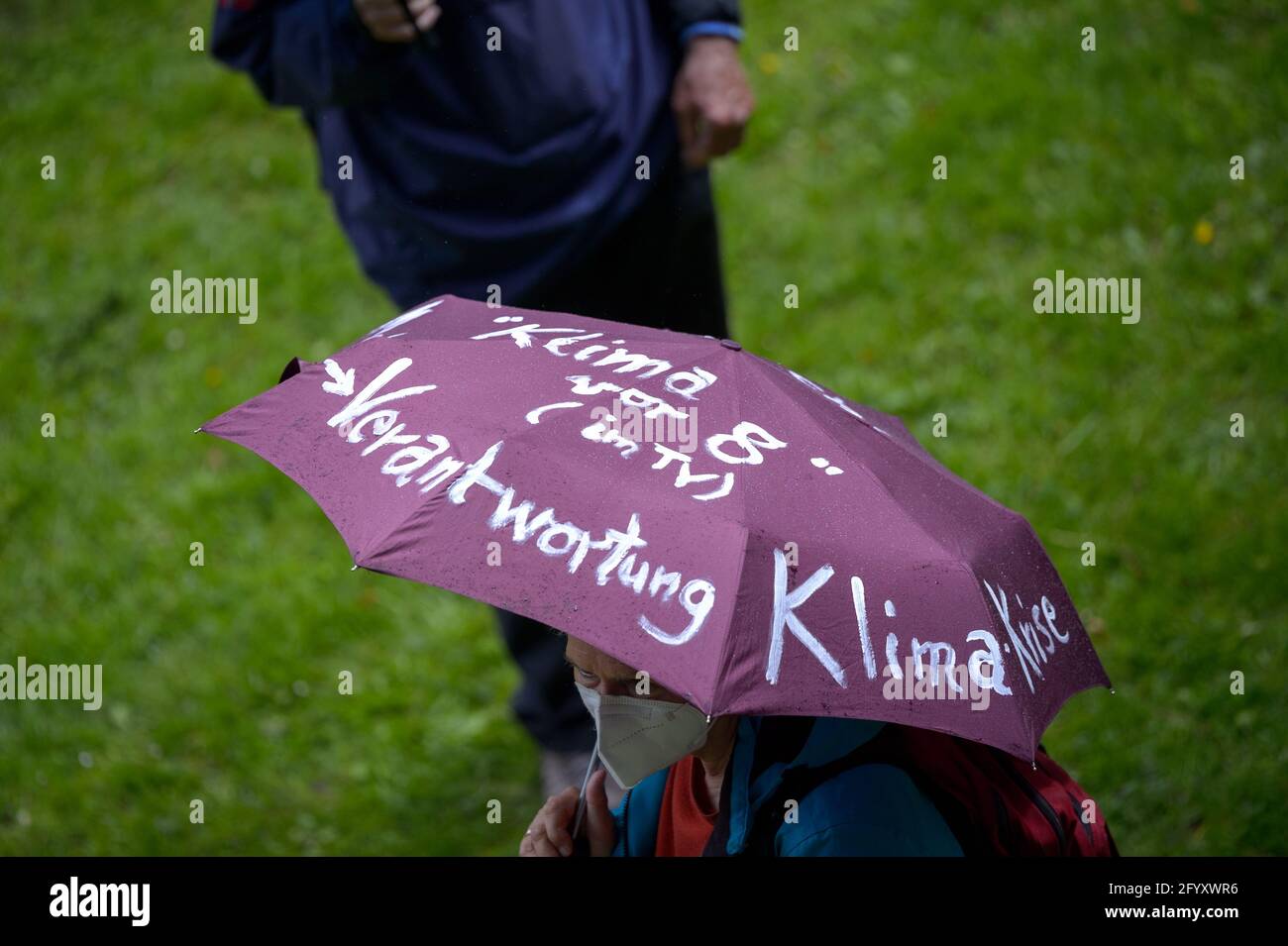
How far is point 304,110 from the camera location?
3.16 metres

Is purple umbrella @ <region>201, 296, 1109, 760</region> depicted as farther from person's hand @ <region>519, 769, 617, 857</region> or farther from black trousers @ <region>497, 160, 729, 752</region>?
black trousers @ <region>497, 160, 729, 752</region>

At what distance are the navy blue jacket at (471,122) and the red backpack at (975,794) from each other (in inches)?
56.8

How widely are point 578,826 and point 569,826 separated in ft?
0.08

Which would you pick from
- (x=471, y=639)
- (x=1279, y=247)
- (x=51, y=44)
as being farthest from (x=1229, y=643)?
(x=51, y=44)

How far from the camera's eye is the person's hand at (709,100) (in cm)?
314

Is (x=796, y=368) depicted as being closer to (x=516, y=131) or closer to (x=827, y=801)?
(x=516, y=131)

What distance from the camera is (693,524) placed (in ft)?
6.00

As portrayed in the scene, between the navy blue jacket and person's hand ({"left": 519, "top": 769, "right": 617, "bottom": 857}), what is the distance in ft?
4.09

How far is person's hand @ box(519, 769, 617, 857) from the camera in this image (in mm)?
2318

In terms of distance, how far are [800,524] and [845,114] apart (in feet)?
14.5

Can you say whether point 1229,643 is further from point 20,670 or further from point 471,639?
point 20,670
